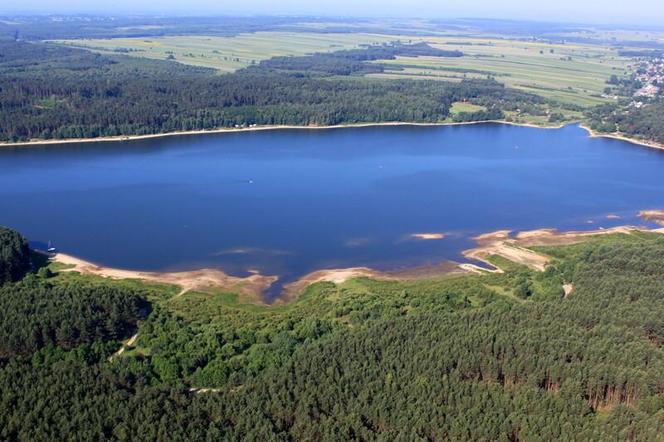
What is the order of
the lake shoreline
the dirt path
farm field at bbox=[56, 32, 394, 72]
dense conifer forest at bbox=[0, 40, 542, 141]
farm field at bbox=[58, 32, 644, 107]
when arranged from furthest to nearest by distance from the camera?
farm field at bbox=[56, 32, 394, 72]
farm field at bbox=[58, 32, 644, 107]
dense conifer forest at bbox=[0, 40, 542, 141]
the lake shoreline
the dirt path

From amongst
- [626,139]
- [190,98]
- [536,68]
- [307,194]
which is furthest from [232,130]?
[536,68]

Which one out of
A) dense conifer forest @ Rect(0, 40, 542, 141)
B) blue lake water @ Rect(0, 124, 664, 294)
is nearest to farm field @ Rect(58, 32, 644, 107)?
dense conifer forest @ Rect(0, 40, 542, 141)

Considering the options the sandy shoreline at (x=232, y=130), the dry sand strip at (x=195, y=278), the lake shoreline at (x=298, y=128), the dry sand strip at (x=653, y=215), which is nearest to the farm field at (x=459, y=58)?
the lake shoreline at (x=298, y=128)

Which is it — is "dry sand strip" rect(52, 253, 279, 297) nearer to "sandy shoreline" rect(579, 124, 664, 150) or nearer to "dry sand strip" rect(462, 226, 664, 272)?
"dry sand strip" rect(462, 226, 664, 272)

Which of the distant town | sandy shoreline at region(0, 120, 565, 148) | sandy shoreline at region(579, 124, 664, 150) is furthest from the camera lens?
the distant town

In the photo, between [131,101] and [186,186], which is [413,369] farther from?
[131,101]

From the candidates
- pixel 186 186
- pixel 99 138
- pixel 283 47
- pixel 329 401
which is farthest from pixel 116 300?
pixel 283 47

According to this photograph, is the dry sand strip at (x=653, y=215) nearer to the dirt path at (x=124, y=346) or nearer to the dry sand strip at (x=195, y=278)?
the dry sand strip at (x=195, y=278)

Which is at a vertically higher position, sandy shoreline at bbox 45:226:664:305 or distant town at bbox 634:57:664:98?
distant town at bbox 634:57:664:98

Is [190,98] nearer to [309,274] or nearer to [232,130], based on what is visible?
[232,130]
